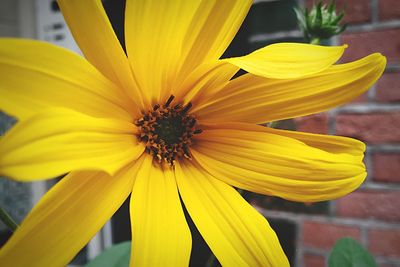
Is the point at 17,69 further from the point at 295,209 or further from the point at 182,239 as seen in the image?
the point at 295,209

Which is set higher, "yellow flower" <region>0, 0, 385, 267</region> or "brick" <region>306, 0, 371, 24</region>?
"yellow flower" <region>0, 0, 385, 267</region>

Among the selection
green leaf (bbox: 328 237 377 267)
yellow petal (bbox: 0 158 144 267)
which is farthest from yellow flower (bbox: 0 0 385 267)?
green leaf (bbox: 328 237 377 267)

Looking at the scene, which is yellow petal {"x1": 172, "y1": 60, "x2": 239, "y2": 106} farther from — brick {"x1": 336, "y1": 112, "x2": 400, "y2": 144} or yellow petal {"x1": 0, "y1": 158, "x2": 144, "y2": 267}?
brick {"x1": 336, "y1": 112, "x2": 400, "y2": 144}

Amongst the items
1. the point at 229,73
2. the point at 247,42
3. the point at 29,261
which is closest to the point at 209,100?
the point at 229,73

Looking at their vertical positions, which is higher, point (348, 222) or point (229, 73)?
point (229, 73)

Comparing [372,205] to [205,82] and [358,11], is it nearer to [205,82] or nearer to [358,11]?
[358,11]

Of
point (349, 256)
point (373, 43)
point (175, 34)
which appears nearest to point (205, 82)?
point (175, 34)
